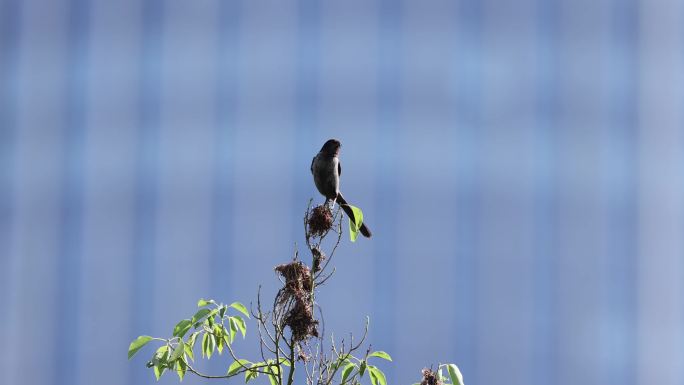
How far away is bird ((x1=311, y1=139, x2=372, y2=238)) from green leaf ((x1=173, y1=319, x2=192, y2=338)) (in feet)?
10.9

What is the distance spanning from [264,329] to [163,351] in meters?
0.51

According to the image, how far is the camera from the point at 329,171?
9328 mm

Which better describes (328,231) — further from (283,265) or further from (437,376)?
(437,376)

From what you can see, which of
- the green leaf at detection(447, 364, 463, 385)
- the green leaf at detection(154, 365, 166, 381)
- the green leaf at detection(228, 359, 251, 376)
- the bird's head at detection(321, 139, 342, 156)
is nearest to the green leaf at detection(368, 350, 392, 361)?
the green leaf at detection(447, 364, 463, 385)

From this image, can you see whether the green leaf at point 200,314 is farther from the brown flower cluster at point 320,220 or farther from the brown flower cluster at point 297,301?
the brown flower cluster at point 320,220

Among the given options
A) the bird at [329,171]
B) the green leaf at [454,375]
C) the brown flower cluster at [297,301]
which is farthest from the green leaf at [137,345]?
the bird at [329,171]

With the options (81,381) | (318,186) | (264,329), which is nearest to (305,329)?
(264,329)

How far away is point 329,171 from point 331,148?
234 millimetres

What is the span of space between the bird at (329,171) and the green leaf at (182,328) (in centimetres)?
333

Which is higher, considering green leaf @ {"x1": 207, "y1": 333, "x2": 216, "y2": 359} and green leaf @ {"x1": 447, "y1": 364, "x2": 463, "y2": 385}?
green leaf @ {"x1": 207, "y1": 333, "x2": 216, "y2": 359}

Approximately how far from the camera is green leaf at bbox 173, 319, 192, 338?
5.93 m

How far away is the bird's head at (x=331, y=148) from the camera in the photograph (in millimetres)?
9459

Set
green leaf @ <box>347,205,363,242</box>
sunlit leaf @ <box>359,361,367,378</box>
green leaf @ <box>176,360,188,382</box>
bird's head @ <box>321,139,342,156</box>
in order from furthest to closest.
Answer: bird's head @ <box>321,139,342,156</box> < green leaf @ <box>347,205,363,242</box> < green leaf @ <box>176,360,188,382</box> < sunlit leaf @ <box>359,361,367,378</box>

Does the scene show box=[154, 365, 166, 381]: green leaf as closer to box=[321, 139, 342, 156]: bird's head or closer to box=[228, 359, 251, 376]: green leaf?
box=[228, 359, 251, 376]: green leaf
